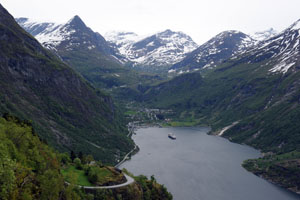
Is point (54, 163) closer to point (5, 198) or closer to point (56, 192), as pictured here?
point (56, 192)

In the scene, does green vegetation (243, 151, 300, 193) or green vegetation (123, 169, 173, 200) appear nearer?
green vegetation (123, 169, 173, 200)

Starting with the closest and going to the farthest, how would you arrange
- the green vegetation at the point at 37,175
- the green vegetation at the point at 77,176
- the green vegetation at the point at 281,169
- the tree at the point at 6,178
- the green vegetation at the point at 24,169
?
the tree at the point at 6,178 < the green vegetation at the point at 24,169 < the green vegetation at the point at 37,175 < the green vegetation at the point at 77,176 < the green vegetation at the point at 281,169

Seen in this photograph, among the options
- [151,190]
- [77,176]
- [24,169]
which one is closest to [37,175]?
[24,169]

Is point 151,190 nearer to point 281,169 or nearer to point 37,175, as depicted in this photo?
point 37,175

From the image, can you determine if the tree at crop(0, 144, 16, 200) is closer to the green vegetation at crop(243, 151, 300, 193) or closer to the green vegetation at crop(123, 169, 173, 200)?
the green vegetation at crop(123, 169, 173, 200)

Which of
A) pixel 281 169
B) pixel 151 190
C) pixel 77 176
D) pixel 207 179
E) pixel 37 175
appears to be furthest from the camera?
pixel 281 169

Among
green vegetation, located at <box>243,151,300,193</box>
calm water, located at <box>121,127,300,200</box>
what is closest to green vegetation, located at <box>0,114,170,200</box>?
calm water, located at <box>121,127,300,200</box>

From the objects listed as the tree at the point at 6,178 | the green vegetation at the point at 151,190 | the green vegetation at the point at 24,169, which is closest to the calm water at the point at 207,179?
the green vegetation at the point at 151,190

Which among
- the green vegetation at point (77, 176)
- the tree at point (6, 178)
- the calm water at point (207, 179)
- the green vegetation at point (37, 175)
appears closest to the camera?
the tree at point (6, 178)

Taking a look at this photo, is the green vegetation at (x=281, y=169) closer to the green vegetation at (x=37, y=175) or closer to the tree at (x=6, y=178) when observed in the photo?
the green vegetation at (x=37, y=175)
